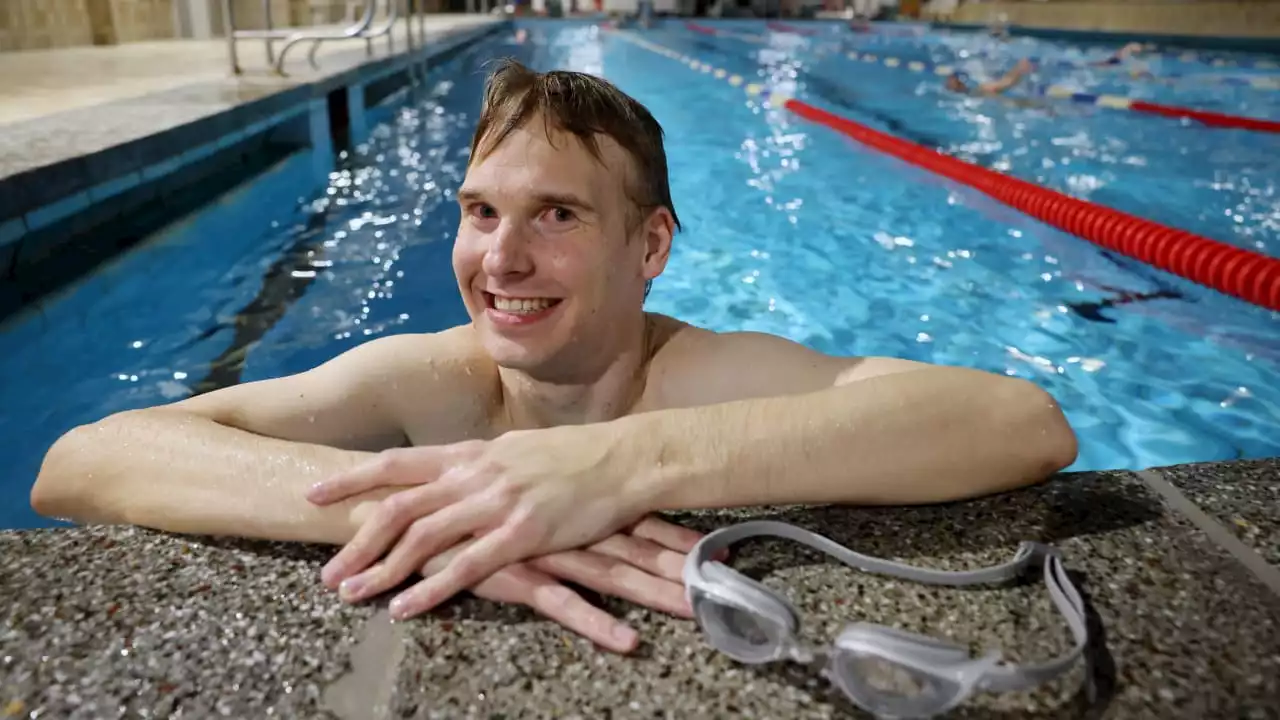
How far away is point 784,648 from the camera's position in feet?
3.28

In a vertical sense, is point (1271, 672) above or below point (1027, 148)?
above

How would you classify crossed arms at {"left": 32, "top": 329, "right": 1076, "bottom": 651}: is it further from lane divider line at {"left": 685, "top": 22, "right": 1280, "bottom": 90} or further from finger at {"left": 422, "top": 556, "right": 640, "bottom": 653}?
lane divider line at {"left": 685, "top": 22, "right": 1280, "bottom": 90}

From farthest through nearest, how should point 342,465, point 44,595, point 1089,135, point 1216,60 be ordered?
point 1216,60
point 1089,135
point 342,465
point 44,595

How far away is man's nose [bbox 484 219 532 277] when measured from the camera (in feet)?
5.08

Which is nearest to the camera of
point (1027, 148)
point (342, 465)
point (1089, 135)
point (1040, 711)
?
point (1040, 711)

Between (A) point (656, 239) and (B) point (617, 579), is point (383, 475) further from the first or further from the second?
(A) point (656, 239)

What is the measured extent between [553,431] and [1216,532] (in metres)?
0.94

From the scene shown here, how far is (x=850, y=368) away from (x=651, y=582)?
2.53 ft

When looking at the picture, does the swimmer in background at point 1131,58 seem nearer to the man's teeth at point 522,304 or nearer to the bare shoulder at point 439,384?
the bare shoulder at point 439,384

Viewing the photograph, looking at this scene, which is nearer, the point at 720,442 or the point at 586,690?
the point at 586,690

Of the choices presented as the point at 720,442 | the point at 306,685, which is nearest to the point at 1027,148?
the point at 720,442

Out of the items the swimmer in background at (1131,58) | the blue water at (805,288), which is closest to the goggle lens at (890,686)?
the blue water at (805,288)

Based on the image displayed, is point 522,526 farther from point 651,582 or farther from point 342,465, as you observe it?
point 342,465

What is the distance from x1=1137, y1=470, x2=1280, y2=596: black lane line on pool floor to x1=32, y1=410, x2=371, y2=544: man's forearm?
119 centimetres
